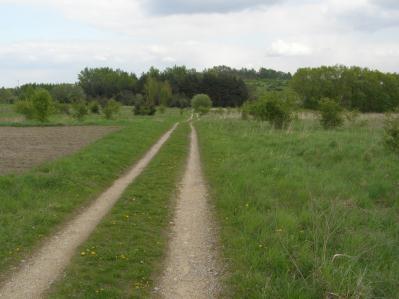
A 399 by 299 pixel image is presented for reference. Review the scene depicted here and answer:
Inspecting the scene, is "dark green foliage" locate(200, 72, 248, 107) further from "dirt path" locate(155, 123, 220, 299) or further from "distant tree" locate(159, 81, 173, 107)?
"dirt path" locate(155, 123, 220, 299)

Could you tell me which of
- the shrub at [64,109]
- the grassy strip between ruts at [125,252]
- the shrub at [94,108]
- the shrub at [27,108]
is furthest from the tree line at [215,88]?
the grassy strip between ruts at [125,252]

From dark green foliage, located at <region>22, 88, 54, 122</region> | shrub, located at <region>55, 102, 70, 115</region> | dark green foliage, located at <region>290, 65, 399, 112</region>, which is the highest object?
dark green foliage, located at <region>290, 65, 399, 112</region>

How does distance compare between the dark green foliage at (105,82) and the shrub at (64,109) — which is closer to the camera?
the shrub at (64,109)

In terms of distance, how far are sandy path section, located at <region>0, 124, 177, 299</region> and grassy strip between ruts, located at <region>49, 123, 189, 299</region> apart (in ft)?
0.53

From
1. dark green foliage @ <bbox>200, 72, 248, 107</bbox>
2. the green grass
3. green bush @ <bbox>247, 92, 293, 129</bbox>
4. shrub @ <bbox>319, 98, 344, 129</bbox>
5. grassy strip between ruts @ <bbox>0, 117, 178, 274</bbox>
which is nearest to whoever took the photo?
the green grass

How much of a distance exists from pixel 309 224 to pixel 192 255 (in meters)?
2.48

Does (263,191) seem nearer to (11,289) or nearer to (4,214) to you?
(4,214)

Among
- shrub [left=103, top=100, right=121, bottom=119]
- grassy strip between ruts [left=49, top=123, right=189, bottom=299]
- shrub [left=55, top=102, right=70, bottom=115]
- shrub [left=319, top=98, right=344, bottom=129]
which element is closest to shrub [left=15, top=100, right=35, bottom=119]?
shrub [left=103, top=100, right=121, bottom=119]

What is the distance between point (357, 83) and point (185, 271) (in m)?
86.8

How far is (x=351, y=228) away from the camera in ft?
25.1

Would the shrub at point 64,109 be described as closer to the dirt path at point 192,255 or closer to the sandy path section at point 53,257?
the sandy path section at point 53,257

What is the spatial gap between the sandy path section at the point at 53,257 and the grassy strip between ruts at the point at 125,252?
16 centimetres

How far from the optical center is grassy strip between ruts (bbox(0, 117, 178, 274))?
7.14 metres

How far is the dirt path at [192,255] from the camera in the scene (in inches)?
213
